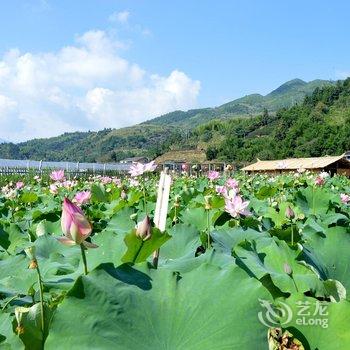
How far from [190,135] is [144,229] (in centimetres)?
9248

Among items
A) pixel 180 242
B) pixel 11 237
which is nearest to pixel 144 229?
pixel 180 242

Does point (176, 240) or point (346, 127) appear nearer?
point (176, 240)

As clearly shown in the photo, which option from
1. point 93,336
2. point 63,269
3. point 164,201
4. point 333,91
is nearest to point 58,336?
point 93,336

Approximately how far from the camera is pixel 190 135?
93.1 m

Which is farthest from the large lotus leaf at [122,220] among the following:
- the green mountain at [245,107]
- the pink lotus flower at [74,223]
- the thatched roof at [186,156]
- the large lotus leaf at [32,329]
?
the green mountain at [245,107]

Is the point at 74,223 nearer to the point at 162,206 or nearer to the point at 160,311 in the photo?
the point at 162,206

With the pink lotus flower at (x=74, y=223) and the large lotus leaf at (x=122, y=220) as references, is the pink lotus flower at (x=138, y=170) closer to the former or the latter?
the large lotus leaf at (x=122, y=220)

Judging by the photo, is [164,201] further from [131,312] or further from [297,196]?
[297,196]

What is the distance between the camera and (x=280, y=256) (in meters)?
1.28

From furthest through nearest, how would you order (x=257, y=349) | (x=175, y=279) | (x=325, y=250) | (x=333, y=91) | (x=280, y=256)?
(x=333, y=91), (x=325, y=250), (x=280, y=256), (x=175, y=279), (x=257, y=349)

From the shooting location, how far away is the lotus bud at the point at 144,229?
37.8 inches

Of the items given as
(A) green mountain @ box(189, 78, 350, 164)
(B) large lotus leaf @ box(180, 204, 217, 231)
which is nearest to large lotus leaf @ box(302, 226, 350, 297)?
(B) large lotus leaf @ box(180, 204, 217, 231)

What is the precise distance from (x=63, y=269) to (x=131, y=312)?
60cm

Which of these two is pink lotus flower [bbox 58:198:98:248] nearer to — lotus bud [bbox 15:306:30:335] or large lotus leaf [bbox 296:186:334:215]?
lotus bud [bbox 15:306:30:335]
